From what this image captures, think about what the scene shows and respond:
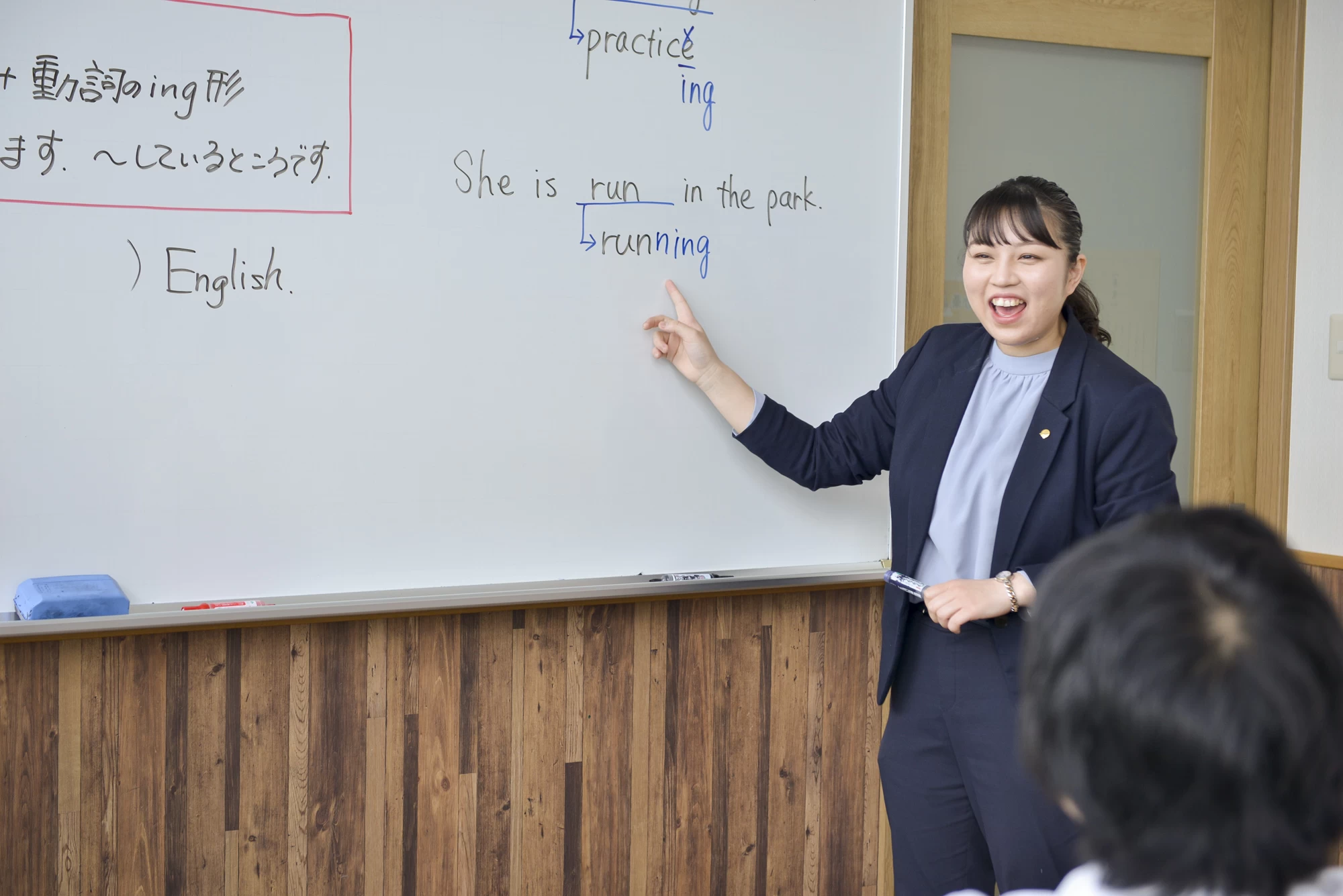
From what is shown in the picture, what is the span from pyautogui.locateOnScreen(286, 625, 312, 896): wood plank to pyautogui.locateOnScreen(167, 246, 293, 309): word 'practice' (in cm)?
52

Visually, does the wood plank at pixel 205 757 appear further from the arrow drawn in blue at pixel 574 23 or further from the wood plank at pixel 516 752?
the arrow drawn in blue at pixel 574 23

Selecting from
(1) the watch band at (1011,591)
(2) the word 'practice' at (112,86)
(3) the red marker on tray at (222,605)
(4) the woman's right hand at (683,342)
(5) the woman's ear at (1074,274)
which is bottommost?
(3) the red marker on tray at (222,605)

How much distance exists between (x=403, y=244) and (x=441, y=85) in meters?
0.25

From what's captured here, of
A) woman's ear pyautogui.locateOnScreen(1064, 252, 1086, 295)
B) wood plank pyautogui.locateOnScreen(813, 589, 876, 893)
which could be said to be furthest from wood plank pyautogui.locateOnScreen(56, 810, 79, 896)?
woman's ear pyautogui.locateOnScreen(1064, 252, 1086, 295)

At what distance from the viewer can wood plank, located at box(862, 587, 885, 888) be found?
197cm

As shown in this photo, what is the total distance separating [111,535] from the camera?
4.78 feet

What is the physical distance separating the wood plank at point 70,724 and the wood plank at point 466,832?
0.56 m

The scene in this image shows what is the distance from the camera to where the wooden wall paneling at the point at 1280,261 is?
219 cm

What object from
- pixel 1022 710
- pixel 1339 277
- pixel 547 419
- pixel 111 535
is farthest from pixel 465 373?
pixel 1339 277

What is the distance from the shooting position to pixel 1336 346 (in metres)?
2.17

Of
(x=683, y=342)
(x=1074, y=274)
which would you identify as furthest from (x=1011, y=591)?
(x=683, y=342)

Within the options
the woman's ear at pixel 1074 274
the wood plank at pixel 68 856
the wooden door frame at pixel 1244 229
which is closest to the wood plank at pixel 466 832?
the wood plank at pixel 68 856

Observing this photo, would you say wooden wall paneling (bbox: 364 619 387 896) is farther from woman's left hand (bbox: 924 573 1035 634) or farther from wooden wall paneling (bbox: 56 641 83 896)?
woman's left hand (bbox: 924 573 1035 634)

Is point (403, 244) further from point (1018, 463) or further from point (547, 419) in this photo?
point (1018, 463)
